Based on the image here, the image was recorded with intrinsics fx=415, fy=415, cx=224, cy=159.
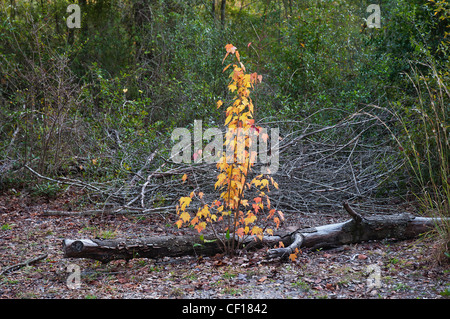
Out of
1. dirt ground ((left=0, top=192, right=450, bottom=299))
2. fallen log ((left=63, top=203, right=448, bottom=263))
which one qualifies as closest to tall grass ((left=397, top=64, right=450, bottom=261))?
fallen log ((left=63, top=203, right=448, bottom=263))

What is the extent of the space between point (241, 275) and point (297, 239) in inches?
29.1

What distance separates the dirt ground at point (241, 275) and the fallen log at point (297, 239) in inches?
3.6

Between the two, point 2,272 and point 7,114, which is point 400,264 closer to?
point 2,272

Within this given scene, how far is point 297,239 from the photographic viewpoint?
392 cm

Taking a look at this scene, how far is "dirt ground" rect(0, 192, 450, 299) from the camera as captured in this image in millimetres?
3096

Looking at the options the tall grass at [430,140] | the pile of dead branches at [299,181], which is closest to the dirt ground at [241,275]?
the tall grass at [430,140]

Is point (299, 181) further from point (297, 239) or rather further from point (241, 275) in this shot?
point (241, 275)

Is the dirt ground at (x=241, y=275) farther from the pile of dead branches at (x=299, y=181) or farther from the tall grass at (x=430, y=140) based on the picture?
the pile of dead branches at (x=299, y=181)

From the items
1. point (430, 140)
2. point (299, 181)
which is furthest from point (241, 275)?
point (430, 140)

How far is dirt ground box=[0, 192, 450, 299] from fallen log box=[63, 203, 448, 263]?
91 millimetres

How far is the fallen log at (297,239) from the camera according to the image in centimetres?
372

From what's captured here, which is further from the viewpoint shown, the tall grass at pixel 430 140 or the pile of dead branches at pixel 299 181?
the pile of dead branches at pixel 299 181

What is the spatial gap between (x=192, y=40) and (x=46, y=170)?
4487 mm

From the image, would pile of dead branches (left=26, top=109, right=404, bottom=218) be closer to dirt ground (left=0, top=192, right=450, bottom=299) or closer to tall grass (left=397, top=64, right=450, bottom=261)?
tall grass (left=397, top=64, right=450, bottom=261)
